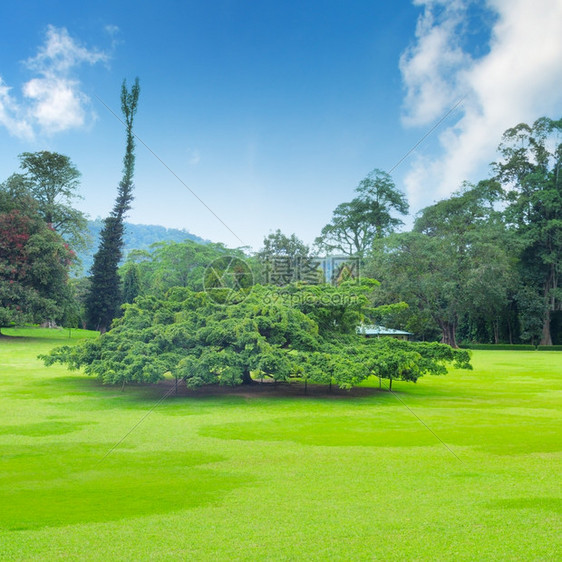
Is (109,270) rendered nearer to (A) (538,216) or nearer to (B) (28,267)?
(B) (28,267)

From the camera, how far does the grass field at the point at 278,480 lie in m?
4.39

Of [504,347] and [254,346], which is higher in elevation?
[254,346]

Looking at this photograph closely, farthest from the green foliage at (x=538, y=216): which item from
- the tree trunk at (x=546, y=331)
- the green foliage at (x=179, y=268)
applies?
the green foliage at (x=179, y=268)

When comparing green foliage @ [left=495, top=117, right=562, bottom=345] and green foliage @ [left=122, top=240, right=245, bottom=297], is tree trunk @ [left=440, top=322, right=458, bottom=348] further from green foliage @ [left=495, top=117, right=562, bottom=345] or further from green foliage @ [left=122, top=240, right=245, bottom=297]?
green foliage @ [left=122, top=240, right=245, bottom=297]

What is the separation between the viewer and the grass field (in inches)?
173

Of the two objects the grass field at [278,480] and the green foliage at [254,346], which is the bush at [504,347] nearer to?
the green foliage at [254,346]

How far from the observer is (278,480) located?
6.19 metres

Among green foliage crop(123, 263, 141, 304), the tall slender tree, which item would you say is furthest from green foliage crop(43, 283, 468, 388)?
green foliage crop(123, 263, 141, 304)

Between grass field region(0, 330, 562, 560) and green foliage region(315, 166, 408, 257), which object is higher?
green foliage region(315, 166, 408, 257)

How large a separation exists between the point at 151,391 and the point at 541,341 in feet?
116

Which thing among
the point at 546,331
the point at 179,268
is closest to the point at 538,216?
the point at 546,331

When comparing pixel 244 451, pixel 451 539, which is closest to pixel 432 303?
pixel 244 451

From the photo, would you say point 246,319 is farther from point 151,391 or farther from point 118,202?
point 118,202

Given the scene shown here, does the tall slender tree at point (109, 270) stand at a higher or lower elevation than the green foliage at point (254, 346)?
higher
